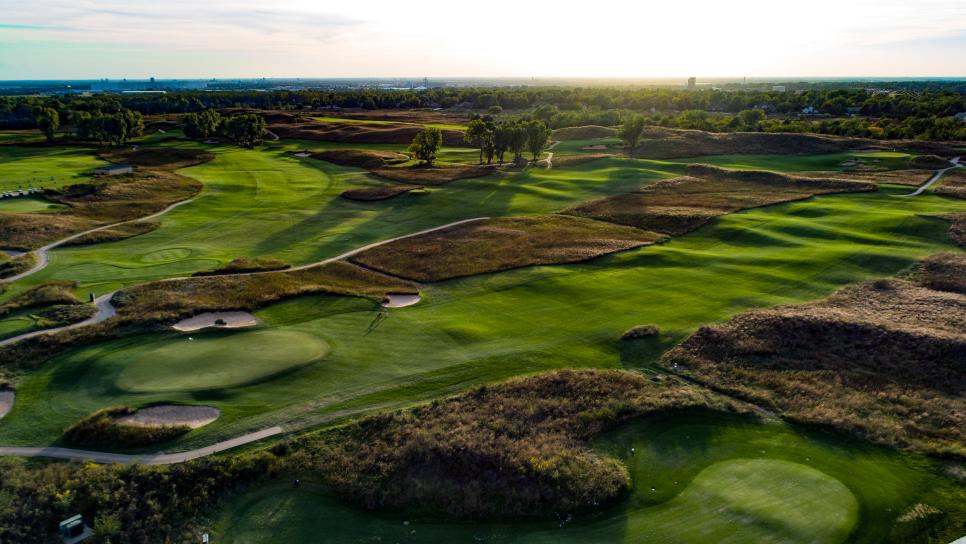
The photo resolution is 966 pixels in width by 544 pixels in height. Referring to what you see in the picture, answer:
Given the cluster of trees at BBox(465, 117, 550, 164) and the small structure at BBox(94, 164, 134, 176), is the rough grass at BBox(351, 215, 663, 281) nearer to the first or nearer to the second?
the cluster of trees at BBox(465, 117, 550, 164)

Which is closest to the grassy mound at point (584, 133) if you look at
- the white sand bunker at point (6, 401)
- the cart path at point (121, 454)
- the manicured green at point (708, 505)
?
the manicured green at point (708, 505)

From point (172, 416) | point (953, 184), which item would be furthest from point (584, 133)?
point (172, 416)

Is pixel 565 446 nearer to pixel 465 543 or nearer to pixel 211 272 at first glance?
pixel 465 543

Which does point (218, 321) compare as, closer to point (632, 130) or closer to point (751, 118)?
point (632, 130)

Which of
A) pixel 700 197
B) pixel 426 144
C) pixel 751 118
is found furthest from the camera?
pixel 751 118

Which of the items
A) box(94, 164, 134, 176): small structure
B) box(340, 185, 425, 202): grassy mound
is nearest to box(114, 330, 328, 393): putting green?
box(340, 185, 425, 202): grassy mound

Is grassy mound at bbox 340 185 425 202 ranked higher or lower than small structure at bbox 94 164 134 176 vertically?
lower

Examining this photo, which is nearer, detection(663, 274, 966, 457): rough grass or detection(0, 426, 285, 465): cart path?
detection(0, 426, 285, 465): cart path
